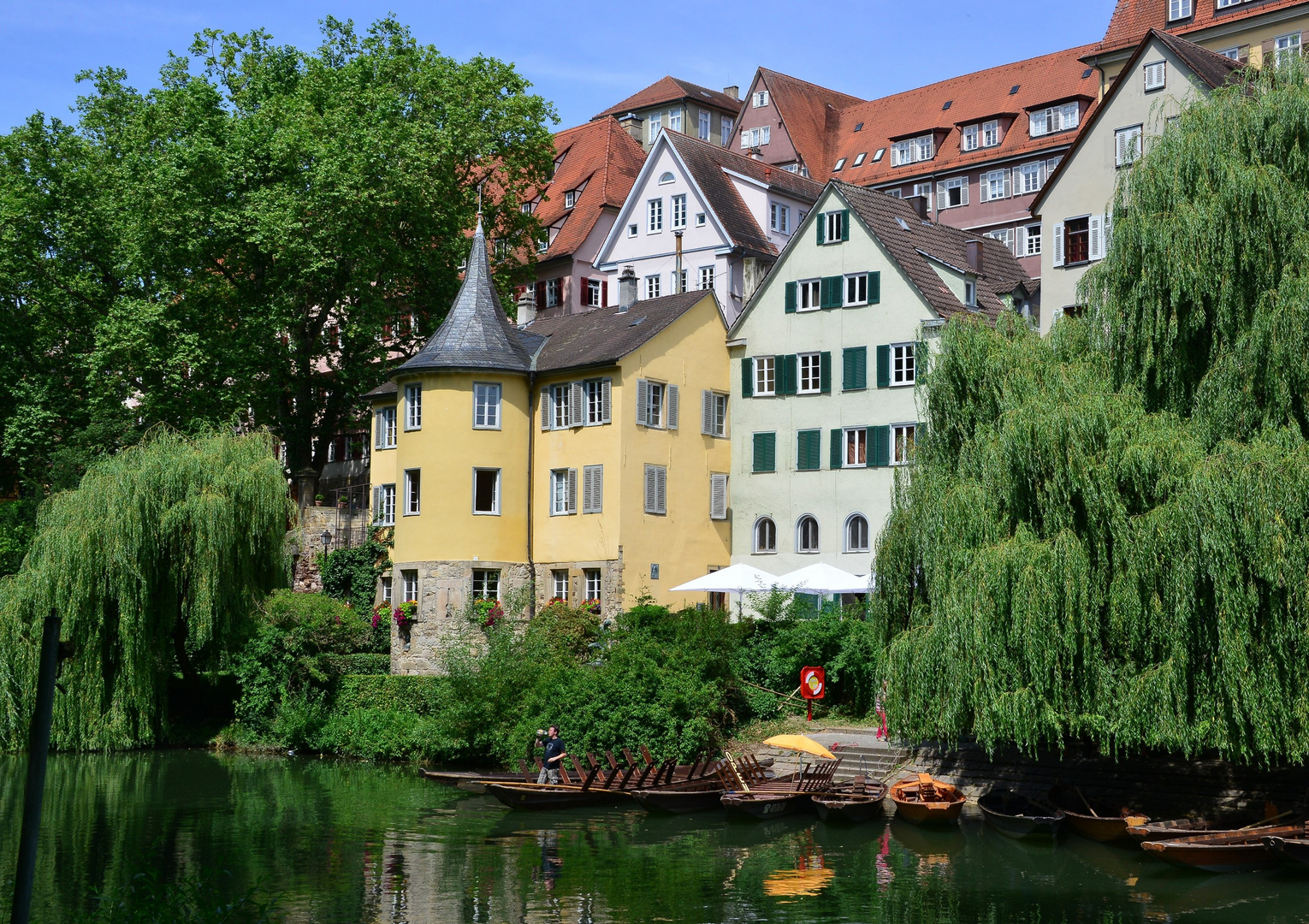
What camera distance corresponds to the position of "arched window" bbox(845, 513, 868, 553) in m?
42.9

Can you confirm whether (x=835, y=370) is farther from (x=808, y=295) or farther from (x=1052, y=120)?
(x=1052, y=120)

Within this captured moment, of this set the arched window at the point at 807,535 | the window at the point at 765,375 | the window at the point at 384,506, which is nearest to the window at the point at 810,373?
the window at the point at 765,375

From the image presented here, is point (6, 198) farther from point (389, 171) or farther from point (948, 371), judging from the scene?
point (948, 371)

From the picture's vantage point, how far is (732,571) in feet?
128

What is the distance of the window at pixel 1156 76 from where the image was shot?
129ft

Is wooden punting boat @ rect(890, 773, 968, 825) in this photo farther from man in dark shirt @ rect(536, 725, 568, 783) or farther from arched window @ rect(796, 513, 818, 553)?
arched window @ rect(796, 513, 818, 553)

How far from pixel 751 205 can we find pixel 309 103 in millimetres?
16933

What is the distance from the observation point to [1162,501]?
2283cm

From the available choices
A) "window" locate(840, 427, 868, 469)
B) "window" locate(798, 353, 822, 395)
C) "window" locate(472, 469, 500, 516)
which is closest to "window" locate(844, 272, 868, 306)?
"window" locate(798, 353, 822, 395)

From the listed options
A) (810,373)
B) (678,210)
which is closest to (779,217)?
(678,210)

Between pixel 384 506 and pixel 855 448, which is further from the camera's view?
pixel 384 506

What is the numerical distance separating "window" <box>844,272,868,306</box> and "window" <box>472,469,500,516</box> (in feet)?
38.1

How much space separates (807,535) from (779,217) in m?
17.4

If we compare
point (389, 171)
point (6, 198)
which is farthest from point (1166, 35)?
point (6, 198)
